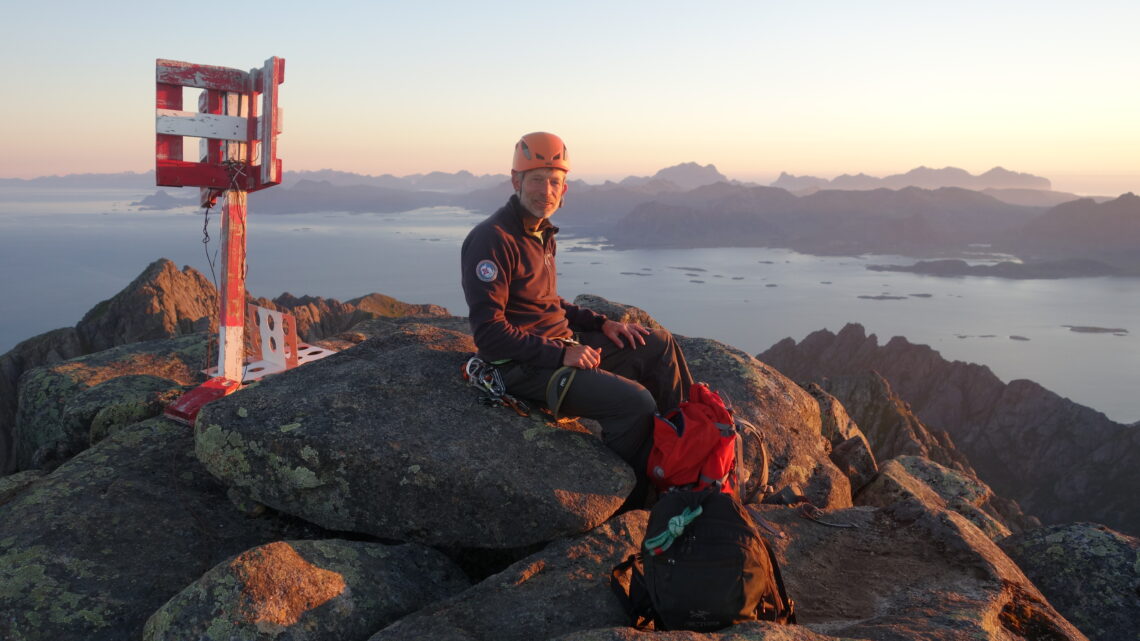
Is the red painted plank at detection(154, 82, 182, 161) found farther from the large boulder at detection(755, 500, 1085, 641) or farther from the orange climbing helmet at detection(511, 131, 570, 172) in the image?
the large boulder at detection(755, 500, 1085, 641)

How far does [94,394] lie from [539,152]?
7.65 m

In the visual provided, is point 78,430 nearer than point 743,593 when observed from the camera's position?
No

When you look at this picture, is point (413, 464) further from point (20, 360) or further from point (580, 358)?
point (20, 360)

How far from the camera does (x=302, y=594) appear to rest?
17.7 ft

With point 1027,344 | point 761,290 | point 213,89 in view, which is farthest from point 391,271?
point 213,89

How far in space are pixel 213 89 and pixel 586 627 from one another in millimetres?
9048

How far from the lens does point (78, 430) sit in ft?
A: 31.2

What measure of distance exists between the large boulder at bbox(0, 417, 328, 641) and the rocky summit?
0.07 feet

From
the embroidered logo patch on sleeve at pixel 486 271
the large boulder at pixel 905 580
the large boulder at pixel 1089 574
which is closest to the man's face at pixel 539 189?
the embroidered logo patch on sleeve at pixel 486 271

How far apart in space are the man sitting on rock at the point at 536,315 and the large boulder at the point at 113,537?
287 centimetres

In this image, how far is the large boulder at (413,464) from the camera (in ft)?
21.1

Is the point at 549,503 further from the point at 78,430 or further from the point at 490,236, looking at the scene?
the point at 78,430

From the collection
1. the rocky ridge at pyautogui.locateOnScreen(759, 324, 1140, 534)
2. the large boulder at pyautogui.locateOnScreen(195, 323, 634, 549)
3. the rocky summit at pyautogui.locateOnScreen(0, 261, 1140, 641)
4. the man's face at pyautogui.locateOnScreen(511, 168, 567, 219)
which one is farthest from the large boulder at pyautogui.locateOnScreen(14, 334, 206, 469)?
the rocky ridge at pyautogui.locateOnScreen(759, 324, 1140, 534)

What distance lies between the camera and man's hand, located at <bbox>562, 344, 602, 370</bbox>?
6.96 m
